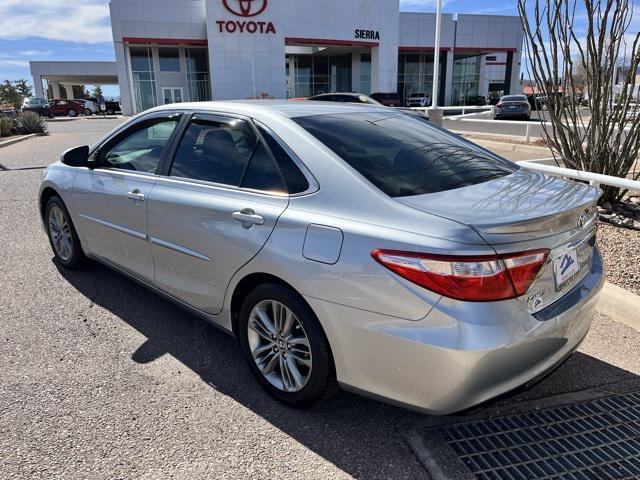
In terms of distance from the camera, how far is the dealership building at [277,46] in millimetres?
40906

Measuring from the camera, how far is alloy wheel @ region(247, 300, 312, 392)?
2660mm

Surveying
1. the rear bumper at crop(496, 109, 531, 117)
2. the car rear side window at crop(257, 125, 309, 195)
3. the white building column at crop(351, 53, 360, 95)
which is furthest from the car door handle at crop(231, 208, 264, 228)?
the white building column at crop(351, 53, 360, 95)

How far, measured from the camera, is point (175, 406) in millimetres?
2871

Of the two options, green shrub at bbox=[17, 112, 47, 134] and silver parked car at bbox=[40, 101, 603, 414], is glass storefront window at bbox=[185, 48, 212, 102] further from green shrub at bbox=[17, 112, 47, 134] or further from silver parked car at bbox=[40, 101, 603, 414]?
silver parked car at bbox=[40, 101, 603, 414]

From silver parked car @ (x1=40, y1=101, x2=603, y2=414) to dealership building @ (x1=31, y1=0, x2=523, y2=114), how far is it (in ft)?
132

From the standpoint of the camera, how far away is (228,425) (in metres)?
2.71

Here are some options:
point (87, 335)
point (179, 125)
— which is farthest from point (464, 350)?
point (87, 335)

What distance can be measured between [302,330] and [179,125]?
70.1 inches

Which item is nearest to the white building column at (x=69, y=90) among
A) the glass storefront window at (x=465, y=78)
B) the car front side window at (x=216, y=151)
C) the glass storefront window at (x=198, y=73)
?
the glass storefront window at (x=198, y=73)

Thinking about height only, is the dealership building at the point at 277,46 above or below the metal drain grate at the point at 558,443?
above

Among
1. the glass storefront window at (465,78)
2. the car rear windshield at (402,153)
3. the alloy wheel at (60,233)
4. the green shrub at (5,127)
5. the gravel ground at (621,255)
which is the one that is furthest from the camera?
the glass storefront window at (465,78)

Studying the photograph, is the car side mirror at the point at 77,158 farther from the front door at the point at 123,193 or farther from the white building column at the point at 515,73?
the white building column at the point at 515,73

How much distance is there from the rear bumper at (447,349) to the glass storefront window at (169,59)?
46965mm

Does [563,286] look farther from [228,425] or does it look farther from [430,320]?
[228,425]
